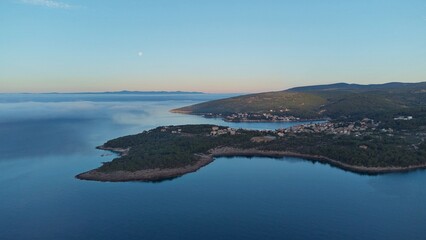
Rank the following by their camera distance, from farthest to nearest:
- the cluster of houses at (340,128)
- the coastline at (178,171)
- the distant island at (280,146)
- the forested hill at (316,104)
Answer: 1. the forested hill at (316,104)
2. the cluster of houses at (340,128)
3. the distant island at (280,146)
4. the coastline at (178,171)

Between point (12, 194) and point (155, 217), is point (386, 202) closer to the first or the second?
point (155, 217)

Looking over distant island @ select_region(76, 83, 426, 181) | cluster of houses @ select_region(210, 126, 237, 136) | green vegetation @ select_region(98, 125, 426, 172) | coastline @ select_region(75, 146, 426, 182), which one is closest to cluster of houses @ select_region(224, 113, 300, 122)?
distant island @ select_region(76, 83, 426, 181)

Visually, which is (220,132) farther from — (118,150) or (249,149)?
(118,150)

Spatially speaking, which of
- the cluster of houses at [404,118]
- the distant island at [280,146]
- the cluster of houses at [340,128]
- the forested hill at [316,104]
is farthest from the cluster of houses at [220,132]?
the forested hill at [316,104]

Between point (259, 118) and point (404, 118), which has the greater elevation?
point (404, 118)

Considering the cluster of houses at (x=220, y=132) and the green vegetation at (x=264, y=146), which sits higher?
the cluster of houses at (x=220, y=132)

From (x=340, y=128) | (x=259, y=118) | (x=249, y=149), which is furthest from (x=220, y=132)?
(x=259, y=118)

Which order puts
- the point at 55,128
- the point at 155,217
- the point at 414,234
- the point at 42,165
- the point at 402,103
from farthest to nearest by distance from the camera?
the point at 402,103 < the point at 55,128 < the point at 42,165 < the point at 155,217 < the point at 414,234

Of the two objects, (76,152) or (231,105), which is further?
(231,105)

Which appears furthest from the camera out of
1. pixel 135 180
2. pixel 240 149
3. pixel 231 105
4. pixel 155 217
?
pixel 231 105

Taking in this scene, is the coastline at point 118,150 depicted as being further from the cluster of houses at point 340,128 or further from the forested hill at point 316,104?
the forested hill at point 316,104

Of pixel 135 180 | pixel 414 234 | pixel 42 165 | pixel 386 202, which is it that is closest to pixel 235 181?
pixel 135 180
